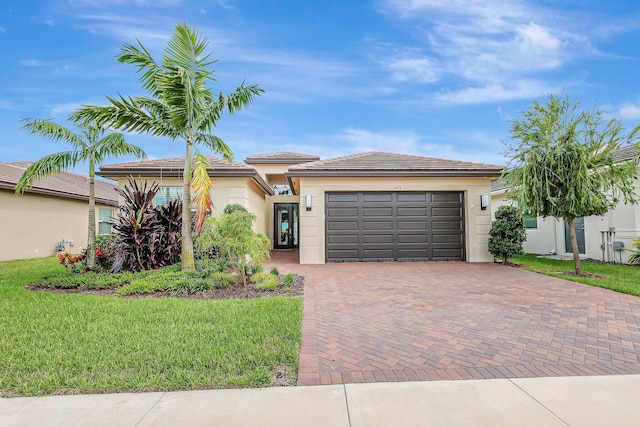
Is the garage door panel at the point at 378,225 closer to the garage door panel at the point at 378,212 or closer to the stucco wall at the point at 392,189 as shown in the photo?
the garage door panel at the point at 378,212

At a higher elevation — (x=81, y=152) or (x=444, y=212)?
(x=81, y=152)

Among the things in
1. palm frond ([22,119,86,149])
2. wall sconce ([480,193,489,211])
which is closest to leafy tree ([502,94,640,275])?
wall sconce ([480,193,489,211])

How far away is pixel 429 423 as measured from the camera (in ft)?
7.29

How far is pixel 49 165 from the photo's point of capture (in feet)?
26.4

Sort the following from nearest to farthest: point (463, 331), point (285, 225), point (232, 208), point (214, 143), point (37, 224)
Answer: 1. point (463, 331)
2. point (214, 143)
3. point (232, 208)
4. point (37, 224)
5. point (285, 225)

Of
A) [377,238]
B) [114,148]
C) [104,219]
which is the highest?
[114,148]

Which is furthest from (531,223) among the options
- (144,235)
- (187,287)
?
(144,235)

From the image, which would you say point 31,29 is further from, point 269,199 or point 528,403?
point 528,403

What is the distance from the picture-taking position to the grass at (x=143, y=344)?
9.23ft

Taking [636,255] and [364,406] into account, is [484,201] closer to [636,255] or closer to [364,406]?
[636,255]

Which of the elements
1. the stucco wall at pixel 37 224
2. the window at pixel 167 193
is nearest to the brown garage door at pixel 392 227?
the window at pixel 167 193

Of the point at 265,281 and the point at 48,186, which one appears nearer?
the point at 265,281

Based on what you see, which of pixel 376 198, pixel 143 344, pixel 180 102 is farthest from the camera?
pixel 376 198

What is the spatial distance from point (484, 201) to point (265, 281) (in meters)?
8.79
